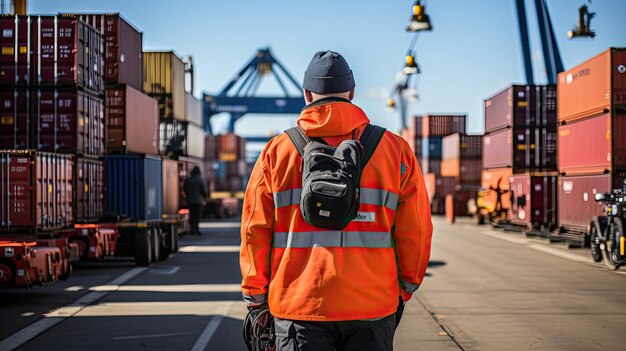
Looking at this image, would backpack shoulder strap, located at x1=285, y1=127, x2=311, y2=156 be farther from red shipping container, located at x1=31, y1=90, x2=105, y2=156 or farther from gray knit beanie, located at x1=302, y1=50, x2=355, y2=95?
red shipping container, located at x1=31, y1=90, x2=105, y2=156

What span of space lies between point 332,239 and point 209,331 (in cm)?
596

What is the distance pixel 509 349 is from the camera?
851cm

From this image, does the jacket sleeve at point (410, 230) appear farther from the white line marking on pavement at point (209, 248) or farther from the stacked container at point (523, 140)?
the stacked container at point (523, 140)

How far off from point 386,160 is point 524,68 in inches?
1577

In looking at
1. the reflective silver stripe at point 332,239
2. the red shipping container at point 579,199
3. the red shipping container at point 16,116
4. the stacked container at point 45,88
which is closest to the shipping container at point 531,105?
the red shipping container at point 579,199

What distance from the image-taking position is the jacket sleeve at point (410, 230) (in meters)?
4.04

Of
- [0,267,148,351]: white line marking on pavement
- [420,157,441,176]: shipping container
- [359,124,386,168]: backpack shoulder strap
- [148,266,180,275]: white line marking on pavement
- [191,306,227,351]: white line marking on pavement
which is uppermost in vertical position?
[420,157,441,176]: shipping container

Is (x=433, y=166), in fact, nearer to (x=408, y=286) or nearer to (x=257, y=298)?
(x=408, y=286)

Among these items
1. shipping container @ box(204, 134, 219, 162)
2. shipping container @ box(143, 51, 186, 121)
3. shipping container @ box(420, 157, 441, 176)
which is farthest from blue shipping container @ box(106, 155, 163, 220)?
shipping container @ box(420, 157, 441, 176)

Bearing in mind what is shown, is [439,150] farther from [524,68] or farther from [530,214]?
[530,214]

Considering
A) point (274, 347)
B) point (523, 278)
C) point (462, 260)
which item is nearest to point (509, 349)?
point (274, 347)

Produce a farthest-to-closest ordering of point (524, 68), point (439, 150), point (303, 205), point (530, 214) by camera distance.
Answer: point (439, 150)
point (524, 68)
point (530, 214)
point (303, 205)

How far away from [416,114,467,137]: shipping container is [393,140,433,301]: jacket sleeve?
50835mm

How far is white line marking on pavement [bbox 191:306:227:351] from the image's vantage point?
28.5 ft
